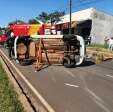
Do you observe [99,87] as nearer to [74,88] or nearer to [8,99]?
[74,88]

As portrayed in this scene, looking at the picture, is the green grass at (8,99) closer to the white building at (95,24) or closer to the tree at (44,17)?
the white building at (95,24)

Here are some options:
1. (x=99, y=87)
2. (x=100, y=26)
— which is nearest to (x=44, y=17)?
(x=100, y=26)

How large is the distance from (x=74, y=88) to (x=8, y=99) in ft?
10.5

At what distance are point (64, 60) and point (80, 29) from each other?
34.0 meters

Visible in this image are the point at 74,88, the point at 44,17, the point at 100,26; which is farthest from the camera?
the point at 44,17

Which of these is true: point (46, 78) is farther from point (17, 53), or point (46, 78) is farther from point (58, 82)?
point (17, 53)

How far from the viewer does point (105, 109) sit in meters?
9.86

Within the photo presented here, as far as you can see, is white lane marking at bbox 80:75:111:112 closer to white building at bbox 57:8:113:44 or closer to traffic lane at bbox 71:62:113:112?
traffic lane at bbox 71:62:113:112

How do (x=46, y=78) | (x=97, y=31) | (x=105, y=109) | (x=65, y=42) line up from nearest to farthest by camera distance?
(x=105, y=109), (x=46, y=78), (x=65, y=42), (x=97, y=31)

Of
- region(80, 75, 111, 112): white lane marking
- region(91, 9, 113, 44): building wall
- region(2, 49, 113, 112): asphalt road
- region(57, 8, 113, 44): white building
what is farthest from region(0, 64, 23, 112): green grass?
region(91, 9, 113, 44): building wall

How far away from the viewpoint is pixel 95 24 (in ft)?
175

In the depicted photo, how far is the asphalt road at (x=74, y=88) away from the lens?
10250 millimetres

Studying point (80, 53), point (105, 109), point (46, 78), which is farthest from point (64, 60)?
point (105, 109)

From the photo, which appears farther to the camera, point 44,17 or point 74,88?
point 44,17
